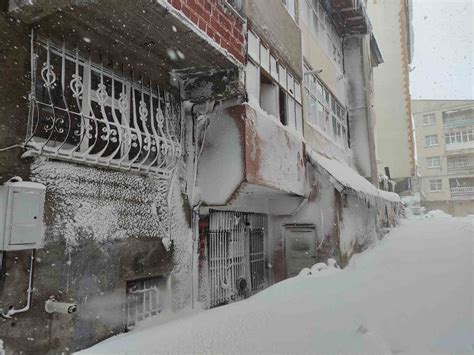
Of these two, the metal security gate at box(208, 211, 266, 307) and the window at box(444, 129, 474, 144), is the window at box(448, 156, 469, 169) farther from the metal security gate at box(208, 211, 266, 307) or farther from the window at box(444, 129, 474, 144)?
the metal security gate at box(208, 211, 266, 307)

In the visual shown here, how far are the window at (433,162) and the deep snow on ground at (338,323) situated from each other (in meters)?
50.9

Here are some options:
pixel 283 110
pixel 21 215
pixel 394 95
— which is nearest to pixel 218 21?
pixel 283 110

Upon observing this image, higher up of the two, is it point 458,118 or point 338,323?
point 458,118

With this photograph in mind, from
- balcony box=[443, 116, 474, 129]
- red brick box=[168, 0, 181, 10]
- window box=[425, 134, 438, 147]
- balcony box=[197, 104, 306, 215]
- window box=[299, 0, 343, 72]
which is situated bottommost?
balcony box=[197, 104, 306, 215]

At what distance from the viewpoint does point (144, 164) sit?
4.91 m

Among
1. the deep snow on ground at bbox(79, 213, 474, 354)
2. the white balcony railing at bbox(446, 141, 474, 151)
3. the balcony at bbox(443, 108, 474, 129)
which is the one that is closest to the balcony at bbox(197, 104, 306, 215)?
the deep snow on ground at bbox(79, 213, 474, 354)

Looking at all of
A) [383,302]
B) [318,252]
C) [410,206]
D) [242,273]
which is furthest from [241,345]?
[410,206]

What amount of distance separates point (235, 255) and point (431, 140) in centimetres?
5131

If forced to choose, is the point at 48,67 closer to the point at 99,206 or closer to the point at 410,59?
the point at 99,206

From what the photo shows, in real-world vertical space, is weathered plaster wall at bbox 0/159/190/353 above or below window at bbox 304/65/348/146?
below

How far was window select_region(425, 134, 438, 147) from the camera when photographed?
4969cm

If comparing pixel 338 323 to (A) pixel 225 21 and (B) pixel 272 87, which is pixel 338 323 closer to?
(A) pixel 225 21

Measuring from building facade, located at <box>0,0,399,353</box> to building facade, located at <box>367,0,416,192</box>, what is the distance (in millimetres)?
25091

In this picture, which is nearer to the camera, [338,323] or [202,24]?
[338,323]
